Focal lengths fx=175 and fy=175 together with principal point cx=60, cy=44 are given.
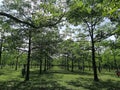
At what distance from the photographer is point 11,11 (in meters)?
24.4

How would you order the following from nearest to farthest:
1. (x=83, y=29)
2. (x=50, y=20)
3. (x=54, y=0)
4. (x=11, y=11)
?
(x=50, y=20), (x=54, y=0), (x=11, y=11), (x=83, y=29)

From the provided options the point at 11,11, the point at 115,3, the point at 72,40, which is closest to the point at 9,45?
the point at 11,11

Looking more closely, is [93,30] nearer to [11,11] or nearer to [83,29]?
[83,29]

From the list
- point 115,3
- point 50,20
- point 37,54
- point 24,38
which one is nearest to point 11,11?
point 24,38

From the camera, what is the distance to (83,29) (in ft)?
96.9

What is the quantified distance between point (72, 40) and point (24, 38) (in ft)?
28.5

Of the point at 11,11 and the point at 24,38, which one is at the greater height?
the point at 11,11

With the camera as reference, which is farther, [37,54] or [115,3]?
[37,54]

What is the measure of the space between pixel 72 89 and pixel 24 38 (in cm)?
1218

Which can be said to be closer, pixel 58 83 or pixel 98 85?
pixel 98 85

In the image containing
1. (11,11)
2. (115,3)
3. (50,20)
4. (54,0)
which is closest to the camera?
(115,3)

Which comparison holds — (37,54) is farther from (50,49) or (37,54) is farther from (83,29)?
(83,29)

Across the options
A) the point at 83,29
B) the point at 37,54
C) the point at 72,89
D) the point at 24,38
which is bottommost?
the point at 72,89

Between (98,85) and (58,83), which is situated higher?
(58,83)
